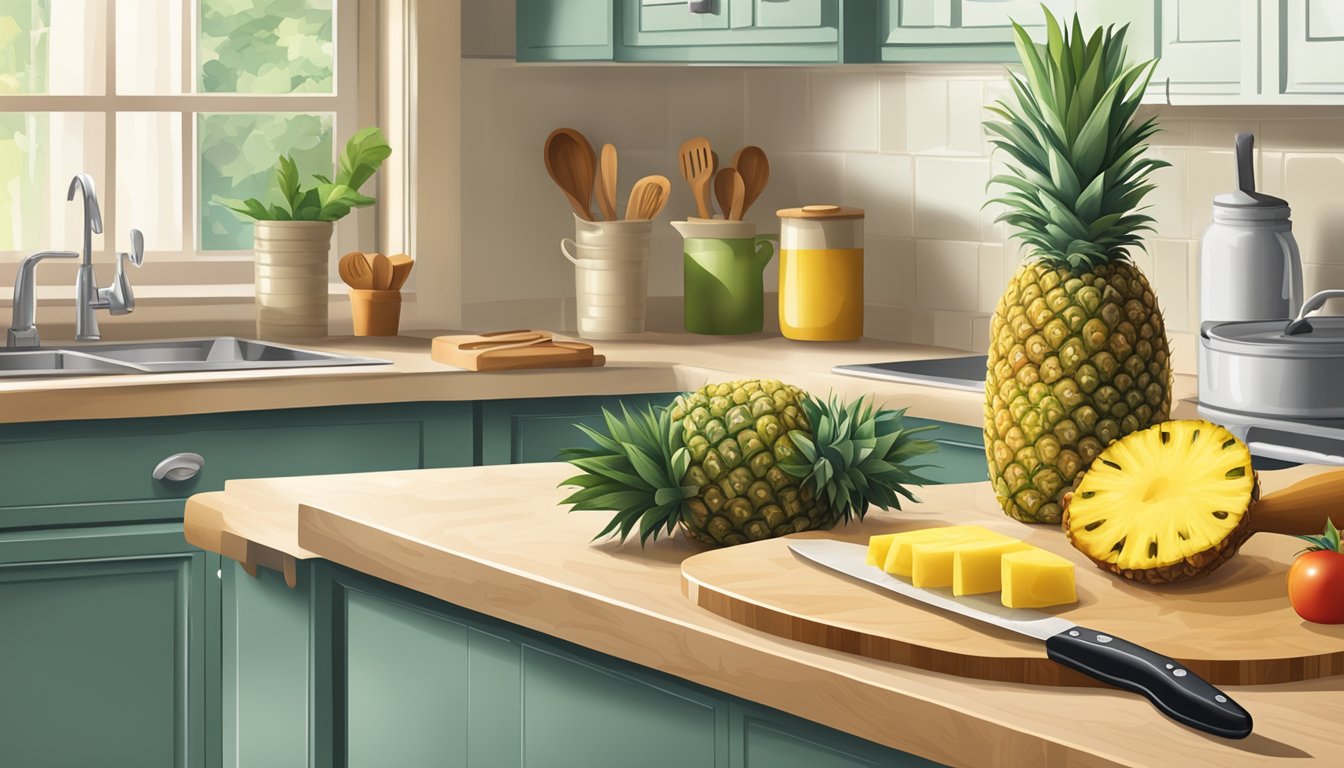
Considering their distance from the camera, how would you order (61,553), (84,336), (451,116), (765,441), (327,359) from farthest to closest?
(451,116) → (84,336) → (327,359) → (61,553) → (765,441)

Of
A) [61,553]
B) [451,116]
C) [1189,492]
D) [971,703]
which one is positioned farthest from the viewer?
[451,116]

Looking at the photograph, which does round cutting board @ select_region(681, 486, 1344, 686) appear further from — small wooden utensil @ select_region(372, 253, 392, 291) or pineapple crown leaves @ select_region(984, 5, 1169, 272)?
small wooden utensil @ select_region(372, 253, 392, 291)

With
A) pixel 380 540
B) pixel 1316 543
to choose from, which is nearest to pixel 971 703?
pixel 1316 543

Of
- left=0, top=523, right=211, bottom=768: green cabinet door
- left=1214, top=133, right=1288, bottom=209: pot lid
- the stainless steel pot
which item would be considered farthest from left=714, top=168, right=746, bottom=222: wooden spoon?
the stainless steel pot

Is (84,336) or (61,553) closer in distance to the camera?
(61,553)

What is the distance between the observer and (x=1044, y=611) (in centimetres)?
131

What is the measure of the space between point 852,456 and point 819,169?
8.20ft

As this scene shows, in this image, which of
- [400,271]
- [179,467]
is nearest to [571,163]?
[400,271]

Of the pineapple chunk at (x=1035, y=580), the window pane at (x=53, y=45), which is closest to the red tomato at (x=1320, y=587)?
the pineapple chunk at (x=1035, y=580)

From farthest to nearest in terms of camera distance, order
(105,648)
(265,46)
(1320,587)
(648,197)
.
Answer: (265,46) → (648,197) → (105,648) → (1320,587)

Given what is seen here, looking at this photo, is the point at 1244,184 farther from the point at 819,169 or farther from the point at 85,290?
the point at 85,290

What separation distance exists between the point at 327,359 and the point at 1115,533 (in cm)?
214

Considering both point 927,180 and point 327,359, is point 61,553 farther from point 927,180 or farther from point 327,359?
point 927,180

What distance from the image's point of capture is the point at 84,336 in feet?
11.7
